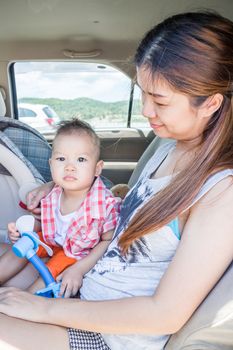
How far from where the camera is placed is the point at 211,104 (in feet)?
3.45

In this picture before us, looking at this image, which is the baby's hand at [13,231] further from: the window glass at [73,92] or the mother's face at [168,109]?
the window glass at [73,92]

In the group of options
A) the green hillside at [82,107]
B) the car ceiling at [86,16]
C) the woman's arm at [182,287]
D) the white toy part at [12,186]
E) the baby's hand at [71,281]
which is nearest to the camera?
the woman's arm at [182,287]

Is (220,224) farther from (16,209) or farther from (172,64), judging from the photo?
(16,209)

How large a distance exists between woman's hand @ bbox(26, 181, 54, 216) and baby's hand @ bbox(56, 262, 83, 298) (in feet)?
1.04

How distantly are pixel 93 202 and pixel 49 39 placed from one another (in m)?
1.72

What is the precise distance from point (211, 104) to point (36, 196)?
0.75 meters

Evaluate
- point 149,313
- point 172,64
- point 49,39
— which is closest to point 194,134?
point 172,64

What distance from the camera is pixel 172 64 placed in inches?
40.9

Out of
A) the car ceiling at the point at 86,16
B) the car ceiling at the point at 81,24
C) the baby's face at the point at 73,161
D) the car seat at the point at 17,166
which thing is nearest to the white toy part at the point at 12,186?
the car seat at the point at 17,166

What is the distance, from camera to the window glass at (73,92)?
312 centimetres

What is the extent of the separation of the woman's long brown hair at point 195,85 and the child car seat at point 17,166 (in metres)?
0.76

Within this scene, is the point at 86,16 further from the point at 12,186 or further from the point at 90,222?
the point at 90,222

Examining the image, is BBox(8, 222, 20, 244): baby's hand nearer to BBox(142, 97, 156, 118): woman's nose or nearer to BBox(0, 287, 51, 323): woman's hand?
BBox(0, 287, 51, 323): woman's hand

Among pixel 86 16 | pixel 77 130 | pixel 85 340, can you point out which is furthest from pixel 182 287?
pixel 86 16
